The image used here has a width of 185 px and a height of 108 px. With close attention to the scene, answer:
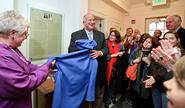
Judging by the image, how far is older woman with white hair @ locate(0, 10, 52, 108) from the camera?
43.4 inches

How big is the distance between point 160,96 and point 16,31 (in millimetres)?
1705

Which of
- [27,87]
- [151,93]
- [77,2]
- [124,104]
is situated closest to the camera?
[27,87]

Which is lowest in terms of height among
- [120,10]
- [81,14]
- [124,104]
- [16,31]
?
[124,104]

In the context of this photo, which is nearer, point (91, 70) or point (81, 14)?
point (91, 70)

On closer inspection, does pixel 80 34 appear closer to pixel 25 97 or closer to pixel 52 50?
pixel 52 50

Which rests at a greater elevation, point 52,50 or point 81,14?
point 81,14

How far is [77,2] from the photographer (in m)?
3.06

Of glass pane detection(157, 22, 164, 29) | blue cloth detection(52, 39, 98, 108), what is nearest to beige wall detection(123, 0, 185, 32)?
glass pane detection(157, 22, 164, 29)

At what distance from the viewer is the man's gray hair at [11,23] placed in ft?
3.91

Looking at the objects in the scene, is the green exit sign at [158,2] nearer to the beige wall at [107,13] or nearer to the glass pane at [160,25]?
the glass pane at [160,25]

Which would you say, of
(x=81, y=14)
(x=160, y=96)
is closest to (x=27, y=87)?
(x=160, y=96)

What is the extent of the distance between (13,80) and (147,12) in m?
5.57

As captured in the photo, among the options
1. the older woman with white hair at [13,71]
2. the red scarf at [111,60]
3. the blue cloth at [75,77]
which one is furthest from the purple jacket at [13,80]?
the red scarf at [111,60]

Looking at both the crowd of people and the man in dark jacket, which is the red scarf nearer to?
the crowd of people
